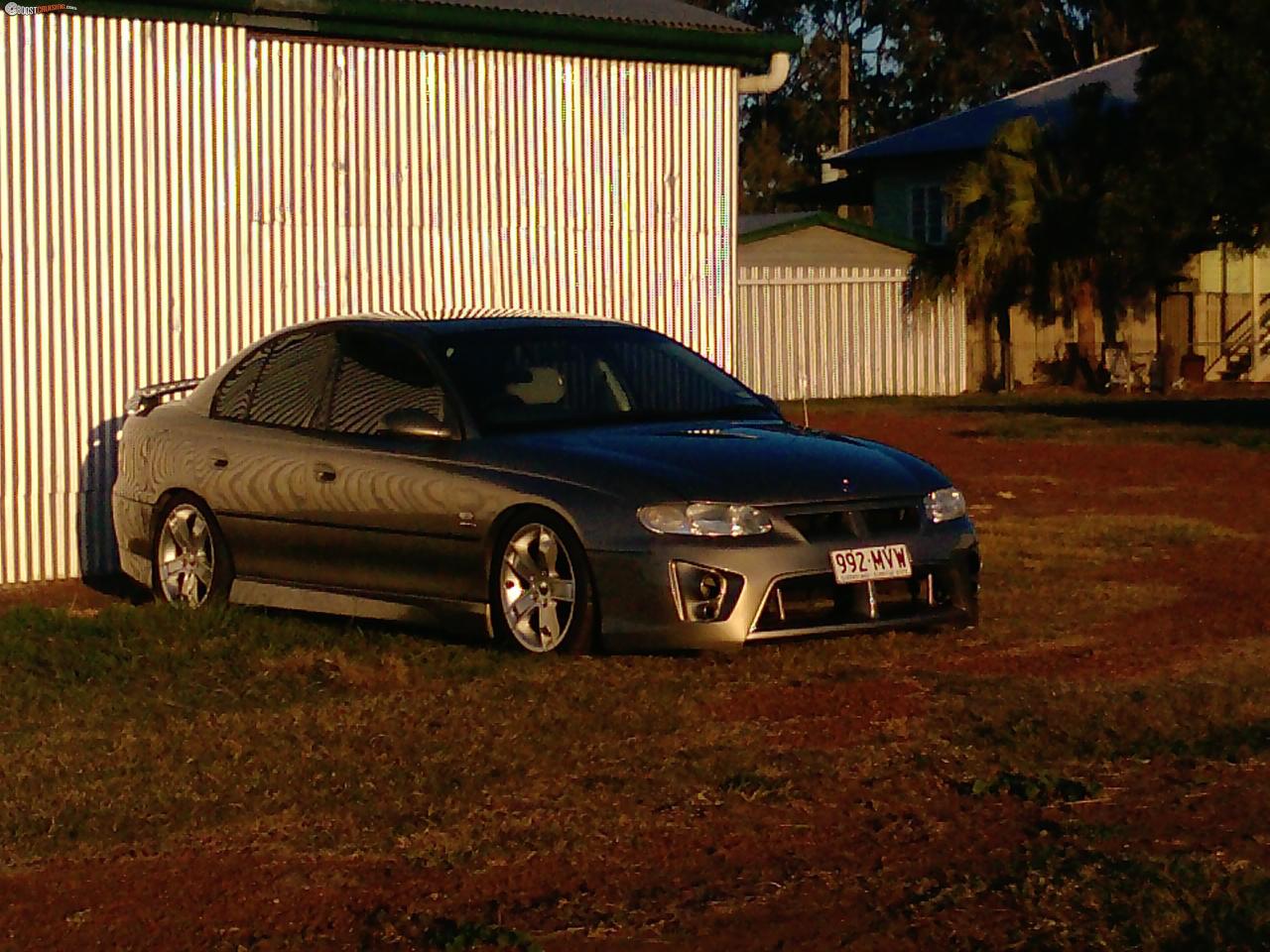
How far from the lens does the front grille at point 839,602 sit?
912 centimetres

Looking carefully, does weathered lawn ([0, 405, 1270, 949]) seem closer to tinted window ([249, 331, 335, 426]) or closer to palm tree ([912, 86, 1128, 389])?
tinted window ([249, 331, 335, 426])

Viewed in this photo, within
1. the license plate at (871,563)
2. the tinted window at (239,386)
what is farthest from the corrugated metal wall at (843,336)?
the license plate at (871,563)

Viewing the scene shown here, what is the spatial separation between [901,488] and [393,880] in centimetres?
399

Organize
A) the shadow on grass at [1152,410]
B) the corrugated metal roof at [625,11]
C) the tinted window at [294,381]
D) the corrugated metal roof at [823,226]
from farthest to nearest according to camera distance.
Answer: the corrugated metal roof at [823,226] < the shadow on grass at [1152,410] < the corrugated metal roof at [625,11] < the tinted window at [294,381]

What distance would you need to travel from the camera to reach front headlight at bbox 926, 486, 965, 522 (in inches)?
381

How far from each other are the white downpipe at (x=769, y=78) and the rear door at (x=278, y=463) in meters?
4.92

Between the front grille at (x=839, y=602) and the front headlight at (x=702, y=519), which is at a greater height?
the front headlight at (x=702, y=519)

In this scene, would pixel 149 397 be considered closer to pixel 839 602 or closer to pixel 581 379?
pixel 581 379

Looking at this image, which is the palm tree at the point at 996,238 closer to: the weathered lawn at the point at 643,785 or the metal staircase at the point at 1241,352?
the metal staircase at the point at 1241,352

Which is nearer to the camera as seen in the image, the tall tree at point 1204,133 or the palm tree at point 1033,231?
the tall tree at point 1204,133

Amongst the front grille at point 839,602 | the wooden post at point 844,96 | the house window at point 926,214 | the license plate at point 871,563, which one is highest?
the wooden post at point 844,96

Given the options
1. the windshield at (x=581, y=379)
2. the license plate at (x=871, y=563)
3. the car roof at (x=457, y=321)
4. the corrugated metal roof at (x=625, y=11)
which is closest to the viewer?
the license plate at (x=871, y=563)

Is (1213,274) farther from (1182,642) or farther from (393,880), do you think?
(393,880)

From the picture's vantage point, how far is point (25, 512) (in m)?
12.9
